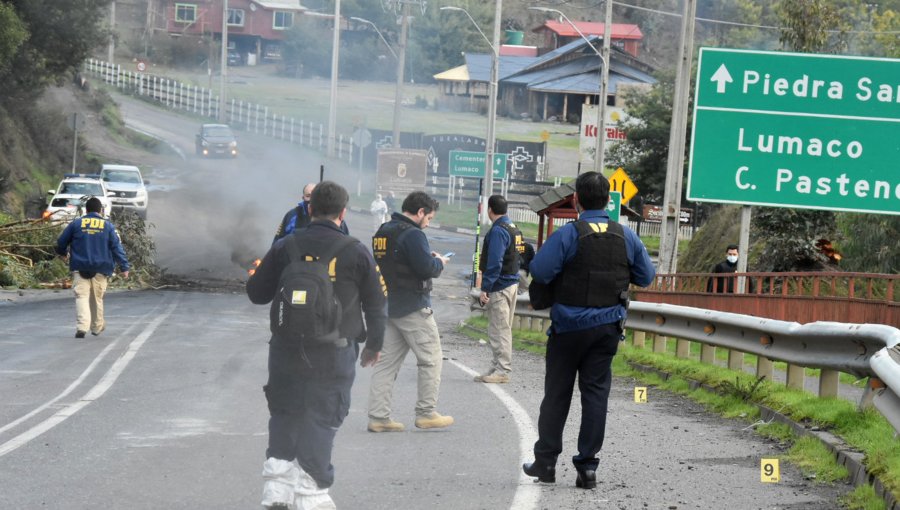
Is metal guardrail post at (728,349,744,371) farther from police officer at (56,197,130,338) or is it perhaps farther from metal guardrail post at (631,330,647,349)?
police officer at (56,197,130,338)

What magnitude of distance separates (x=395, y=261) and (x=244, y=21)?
9300 cm

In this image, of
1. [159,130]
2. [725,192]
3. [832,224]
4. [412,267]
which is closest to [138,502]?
[412,267]

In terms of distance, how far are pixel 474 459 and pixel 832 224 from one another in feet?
76.2

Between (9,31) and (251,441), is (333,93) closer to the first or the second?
(9,31)

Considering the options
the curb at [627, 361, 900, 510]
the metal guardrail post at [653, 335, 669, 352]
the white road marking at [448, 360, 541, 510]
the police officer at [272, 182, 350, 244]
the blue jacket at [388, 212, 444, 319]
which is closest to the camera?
the curb at [627, 361, 900, 510]

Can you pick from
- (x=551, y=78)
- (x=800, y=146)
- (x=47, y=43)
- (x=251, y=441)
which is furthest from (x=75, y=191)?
(x=551, y=78)

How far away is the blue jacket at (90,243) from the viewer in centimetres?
1792

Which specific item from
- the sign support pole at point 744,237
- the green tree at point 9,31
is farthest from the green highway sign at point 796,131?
the green tree at point 9,31

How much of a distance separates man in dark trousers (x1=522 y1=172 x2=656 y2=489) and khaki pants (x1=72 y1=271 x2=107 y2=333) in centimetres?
1077

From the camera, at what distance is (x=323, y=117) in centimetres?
9094

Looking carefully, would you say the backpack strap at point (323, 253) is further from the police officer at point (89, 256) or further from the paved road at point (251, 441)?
the police officer at point (89, 256)

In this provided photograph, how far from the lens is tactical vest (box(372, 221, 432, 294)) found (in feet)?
35.4

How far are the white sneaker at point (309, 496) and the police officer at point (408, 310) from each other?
366 centimetres

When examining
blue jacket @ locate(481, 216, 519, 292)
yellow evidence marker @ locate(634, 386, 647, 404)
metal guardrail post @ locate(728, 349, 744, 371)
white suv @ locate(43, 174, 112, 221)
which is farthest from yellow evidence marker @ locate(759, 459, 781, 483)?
white suv @ locate(43, 174, 112, 221)
